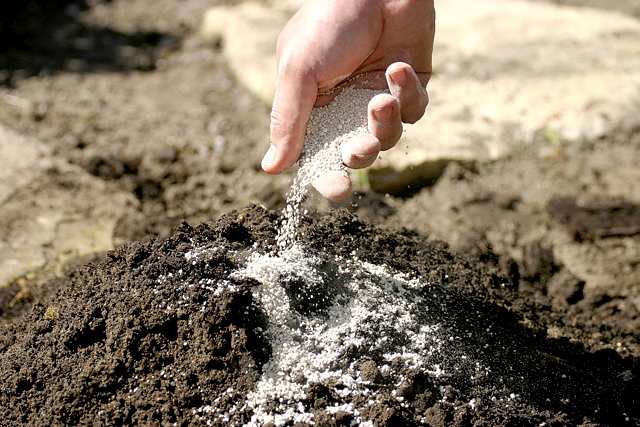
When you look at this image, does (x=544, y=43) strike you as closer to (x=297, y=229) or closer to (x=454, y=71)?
(x=454, y=71)

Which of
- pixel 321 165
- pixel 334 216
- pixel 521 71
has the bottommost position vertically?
pixel 521 71

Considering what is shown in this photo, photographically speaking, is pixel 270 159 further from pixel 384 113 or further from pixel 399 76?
pixel 399 76

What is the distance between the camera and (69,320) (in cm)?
210

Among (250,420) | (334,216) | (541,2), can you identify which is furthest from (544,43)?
(250,420)

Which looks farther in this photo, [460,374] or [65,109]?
[65,109]

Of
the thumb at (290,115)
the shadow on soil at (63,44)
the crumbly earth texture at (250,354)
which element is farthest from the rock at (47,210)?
the shadow on soil at (63,44)

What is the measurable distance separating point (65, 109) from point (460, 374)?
3151mm

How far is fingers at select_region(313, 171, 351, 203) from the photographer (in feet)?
7.22

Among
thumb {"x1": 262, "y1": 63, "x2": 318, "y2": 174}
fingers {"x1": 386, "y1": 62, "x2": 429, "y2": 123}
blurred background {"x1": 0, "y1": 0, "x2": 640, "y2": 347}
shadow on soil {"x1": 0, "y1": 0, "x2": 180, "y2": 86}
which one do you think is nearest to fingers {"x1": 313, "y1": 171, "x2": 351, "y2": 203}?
thumb {"x1": 262, "y1": 63, "x2": 318, "y2": 174}

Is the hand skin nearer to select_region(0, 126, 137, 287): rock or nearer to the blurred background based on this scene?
the blurred background

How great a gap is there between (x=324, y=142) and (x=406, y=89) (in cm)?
31

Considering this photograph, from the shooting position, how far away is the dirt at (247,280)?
1.97 metres

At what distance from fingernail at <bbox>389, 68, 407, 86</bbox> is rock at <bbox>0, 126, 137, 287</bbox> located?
1.52 m

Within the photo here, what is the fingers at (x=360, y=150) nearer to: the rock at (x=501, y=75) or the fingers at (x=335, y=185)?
the fingers at (x=335, y=185)
